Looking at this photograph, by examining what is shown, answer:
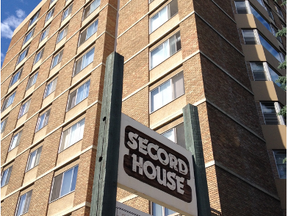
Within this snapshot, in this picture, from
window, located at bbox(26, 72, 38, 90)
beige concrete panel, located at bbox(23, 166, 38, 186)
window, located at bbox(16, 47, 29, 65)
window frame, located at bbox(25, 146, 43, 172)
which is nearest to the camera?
beige concrete panel, located at bbox(23, 166, 38, 186)

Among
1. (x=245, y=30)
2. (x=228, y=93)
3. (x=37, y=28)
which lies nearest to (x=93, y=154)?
(x=228, y=93)

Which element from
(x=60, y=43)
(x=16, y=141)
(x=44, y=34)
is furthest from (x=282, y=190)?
(x=44, y=34)

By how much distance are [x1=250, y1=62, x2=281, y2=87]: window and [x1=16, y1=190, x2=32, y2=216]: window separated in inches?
575

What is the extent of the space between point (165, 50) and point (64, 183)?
29.1ft

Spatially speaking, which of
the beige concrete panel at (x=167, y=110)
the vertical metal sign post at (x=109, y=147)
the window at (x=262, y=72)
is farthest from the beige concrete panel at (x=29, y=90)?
the vertical metal sign post at (x=109, y=147)

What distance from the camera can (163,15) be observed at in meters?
19.8

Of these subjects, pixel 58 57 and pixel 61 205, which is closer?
pixel 61 205

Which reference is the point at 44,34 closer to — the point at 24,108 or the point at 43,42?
the point at 43,42

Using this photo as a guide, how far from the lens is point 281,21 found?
27.0 meters

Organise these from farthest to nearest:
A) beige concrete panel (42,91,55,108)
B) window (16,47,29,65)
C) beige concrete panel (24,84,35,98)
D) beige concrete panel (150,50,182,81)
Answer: window (16,47,29,65)
beige concrete panel (24,84,35,98)
beige concrete panel (42,91,55,108)
beige concrete panel (150,50,182,81)

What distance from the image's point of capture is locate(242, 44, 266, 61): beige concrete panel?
19.3 m

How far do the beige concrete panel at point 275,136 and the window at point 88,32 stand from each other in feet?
46.4

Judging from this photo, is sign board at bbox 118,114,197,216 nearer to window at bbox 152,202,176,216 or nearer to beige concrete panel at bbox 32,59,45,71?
window at bbox 152,202,176,216

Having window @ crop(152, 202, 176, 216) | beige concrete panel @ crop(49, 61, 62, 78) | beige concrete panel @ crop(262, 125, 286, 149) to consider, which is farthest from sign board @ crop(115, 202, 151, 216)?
beige concrete panel @ crop(49, 61, 62, 78)
